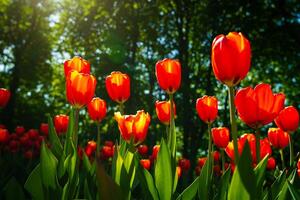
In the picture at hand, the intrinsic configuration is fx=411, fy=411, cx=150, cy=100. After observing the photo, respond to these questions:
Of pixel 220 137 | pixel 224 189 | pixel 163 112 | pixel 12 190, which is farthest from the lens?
pixel 220 137

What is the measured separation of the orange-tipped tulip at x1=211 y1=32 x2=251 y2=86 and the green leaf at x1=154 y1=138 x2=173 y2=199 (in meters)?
0.57

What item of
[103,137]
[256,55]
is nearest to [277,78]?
[256,55]

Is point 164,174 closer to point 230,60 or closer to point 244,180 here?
point 244,180

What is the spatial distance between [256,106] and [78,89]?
3.62 feet

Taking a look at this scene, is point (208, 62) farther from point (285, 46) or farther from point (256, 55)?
point (285, 46)

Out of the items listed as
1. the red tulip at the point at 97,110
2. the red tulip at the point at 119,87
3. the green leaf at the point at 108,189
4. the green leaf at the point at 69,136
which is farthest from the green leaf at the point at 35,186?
the red tulip at the point at 97,110

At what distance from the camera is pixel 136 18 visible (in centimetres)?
1825

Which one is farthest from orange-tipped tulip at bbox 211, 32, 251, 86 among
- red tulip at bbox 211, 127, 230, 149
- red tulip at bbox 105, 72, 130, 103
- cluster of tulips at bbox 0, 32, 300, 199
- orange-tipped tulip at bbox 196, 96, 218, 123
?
red tulip at bbox 211, 127, 230, 149

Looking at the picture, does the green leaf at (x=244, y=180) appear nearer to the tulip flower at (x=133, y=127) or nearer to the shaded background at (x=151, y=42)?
the tulip flower at (x=133, y=127)

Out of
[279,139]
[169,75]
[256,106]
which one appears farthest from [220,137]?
[256,106]

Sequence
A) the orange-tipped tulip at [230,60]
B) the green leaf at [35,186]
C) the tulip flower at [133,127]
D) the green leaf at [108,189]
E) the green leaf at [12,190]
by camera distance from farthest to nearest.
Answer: the tulip flower at [133,127] < the green leaf at [12,190] < the green leaf at [35,186] < the orange-tipped tulip at [230,60] < the green leaf at [108,189]

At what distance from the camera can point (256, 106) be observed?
1839 mm

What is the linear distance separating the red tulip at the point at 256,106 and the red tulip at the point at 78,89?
3.26 feet

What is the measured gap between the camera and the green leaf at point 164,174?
7.05 ft
